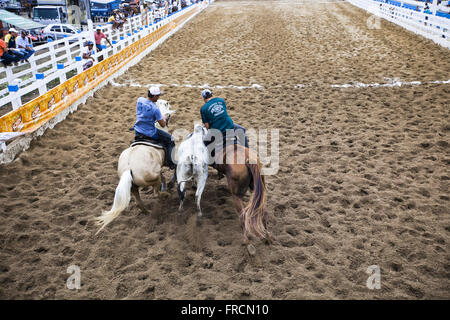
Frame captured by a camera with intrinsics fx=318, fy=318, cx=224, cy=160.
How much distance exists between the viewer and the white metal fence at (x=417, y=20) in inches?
533

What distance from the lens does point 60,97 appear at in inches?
316

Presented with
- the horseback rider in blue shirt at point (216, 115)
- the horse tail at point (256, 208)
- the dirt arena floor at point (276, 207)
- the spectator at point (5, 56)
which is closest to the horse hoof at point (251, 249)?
the dirt arena floor at point (276, 207)

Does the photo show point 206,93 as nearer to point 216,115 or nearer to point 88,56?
point 216,115

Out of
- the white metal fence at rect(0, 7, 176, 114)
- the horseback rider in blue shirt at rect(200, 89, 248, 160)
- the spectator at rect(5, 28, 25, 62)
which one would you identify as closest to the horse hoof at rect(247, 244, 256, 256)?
the horseback rider in blue shirt at rect(200, 89, 248, 160)

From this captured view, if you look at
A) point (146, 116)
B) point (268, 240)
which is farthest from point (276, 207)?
point (146, 116)

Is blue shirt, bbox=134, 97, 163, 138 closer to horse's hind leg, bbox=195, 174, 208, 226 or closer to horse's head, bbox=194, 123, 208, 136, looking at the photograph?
horse's head, bbox=194, 123, 208, 136

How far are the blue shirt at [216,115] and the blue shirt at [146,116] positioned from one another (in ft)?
2.46

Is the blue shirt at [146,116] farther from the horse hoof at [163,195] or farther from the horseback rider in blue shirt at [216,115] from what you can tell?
the horse hoof at [163,195]

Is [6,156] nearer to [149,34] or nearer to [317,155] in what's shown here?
[317,155]

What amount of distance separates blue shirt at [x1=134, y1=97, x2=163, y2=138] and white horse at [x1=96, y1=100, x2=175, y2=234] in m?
0.28

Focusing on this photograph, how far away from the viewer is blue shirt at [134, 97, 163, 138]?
4918 millimetres

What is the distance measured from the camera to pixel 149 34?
15352 mm
